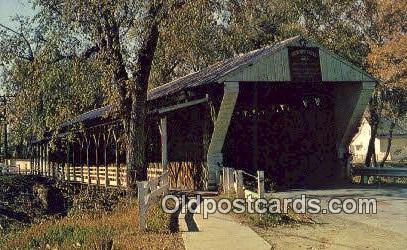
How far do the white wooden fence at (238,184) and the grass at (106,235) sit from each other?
2.71 metres

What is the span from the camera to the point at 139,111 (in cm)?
1852

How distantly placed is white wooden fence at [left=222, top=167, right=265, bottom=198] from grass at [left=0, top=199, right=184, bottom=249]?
271 cm

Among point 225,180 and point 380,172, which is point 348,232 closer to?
point 225,180

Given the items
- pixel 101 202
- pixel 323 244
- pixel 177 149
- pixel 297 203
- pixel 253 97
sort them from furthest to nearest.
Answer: pixel 177 149 < pixel 253 97 < pixel 101 202 < pixel 297 203 < pixel 323 244

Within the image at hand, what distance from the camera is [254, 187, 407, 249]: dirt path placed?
955 cm

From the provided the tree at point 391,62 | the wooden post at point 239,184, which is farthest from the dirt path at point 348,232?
the tree at point 391,62

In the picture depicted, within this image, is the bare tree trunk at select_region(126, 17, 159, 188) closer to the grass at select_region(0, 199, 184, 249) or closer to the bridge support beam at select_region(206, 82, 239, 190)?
the bridge support beam at select_region(206, 82, 239, 190)

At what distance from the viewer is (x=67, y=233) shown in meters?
12.7

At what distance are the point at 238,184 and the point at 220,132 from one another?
435 cm

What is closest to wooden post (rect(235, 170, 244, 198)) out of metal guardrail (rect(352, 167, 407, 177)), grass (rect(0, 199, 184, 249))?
grass (rect(0, 199, 184, 249))

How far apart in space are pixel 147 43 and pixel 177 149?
24.1ft

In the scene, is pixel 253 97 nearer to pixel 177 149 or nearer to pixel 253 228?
pixel 177 149

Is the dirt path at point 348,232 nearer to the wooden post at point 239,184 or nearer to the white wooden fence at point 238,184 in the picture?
the white wooden fence at point 238,184

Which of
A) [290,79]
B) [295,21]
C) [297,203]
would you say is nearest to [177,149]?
[290,79]
